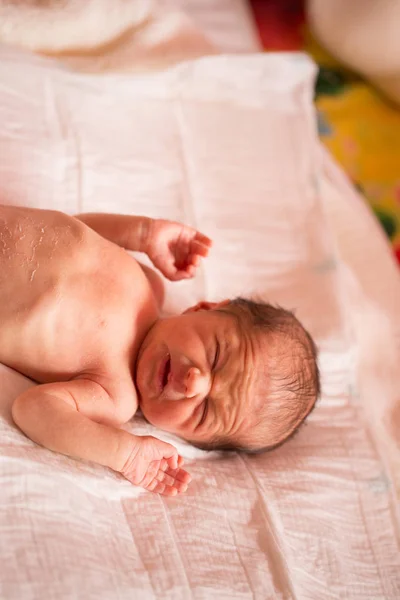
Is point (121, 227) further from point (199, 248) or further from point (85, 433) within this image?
point (85, 433)

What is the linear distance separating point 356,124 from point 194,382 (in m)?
1.47

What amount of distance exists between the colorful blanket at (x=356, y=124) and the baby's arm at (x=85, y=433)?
47.6 inches

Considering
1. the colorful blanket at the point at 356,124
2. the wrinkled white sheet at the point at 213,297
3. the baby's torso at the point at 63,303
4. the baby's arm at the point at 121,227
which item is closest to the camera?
the wrinkled white sheet at the point at 213,297

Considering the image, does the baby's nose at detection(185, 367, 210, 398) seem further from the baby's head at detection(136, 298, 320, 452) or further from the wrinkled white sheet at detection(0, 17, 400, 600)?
the wrinkled white sheet at detection(0, 17, 400, 600)

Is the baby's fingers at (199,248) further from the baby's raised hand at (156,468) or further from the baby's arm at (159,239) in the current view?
the baby's raised hand at (156,468)

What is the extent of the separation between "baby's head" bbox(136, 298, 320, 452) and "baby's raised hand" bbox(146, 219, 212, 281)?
173mm

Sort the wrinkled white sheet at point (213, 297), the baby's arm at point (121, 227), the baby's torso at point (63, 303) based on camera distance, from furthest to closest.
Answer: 1. the baby's arm at point (121, 227)
2. the baby's torso at point (63, 303)
3. the wrinkled white sheet at point (213, 297)

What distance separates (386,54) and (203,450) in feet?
4.77

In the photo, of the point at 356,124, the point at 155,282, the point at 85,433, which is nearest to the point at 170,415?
the point at 85,433

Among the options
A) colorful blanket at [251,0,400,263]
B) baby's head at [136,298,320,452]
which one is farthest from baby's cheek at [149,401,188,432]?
colorful blanket at [251,0,400,263]

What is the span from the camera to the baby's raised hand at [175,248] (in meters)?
1.32

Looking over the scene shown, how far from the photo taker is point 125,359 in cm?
116

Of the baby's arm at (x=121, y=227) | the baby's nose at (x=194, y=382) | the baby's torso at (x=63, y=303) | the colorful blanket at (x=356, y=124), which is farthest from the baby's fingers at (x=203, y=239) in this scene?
the colorful blanket at (x=356, y=124)

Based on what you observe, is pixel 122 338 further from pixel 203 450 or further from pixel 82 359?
pixel 203 450
